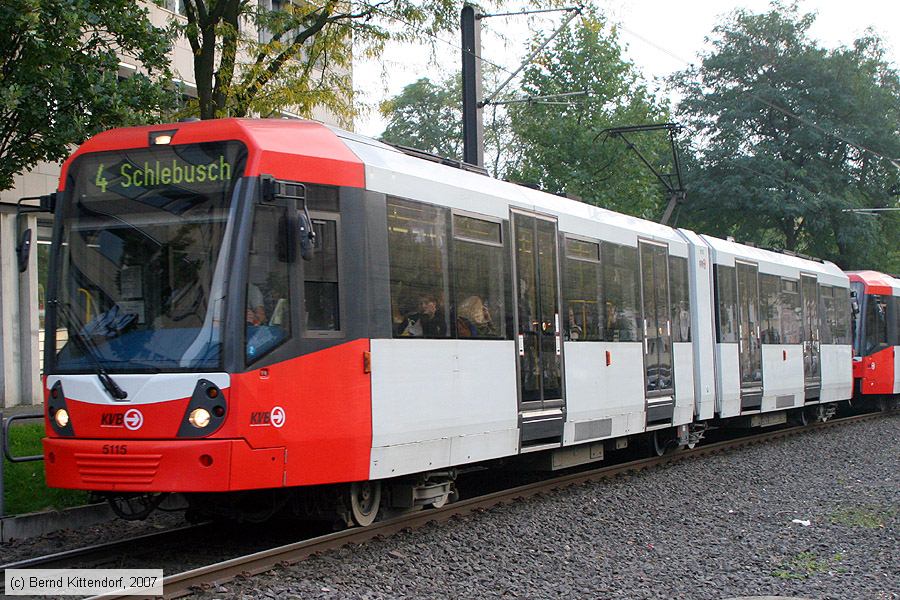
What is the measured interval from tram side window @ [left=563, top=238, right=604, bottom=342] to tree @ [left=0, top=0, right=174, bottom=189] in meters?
4.95

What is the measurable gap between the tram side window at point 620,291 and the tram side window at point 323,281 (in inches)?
213

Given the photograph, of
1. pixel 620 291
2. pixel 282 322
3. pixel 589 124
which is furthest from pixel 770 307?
pixel 589 124

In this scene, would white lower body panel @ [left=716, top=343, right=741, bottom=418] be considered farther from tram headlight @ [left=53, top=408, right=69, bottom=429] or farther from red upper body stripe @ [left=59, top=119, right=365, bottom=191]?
tram headlight @ [left=53, top=408, right=69, bottom=429]

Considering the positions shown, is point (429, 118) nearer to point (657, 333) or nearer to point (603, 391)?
point (657, 333)

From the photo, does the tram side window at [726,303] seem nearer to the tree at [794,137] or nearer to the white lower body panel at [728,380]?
the white lower body panel at [728,380]

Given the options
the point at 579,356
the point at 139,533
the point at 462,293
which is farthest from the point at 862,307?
the point at 139,533

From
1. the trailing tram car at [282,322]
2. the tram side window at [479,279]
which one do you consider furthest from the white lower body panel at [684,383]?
the tram side window at [479,279]

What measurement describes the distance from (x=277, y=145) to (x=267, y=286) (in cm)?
108

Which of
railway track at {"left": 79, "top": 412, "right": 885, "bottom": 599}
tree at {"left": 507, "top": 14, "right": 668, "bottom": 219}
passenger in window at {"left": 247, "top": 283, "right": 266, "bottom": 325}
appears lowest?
railway track at {"left": 79, "top": 412, "right": 885, "bottom": 599}

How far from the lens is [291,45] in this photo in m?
15.2

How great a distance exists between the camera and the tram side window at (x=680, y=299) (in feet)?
52.4

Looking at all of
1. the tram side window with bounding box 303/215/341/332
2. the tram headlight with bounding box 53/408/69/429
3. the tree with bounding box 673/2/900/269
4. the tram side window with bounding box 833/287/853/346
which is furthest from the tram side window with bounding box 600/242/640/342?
the tree with bounding box 673/2/900/269

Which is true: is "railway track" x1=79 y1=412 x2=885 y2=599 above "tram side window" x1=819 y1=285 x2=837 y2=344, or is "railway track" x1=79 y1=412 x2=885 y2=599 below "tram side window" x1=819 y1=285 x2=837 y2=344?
below

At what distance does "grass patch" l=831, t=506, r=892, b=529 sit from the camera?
1065 cm
